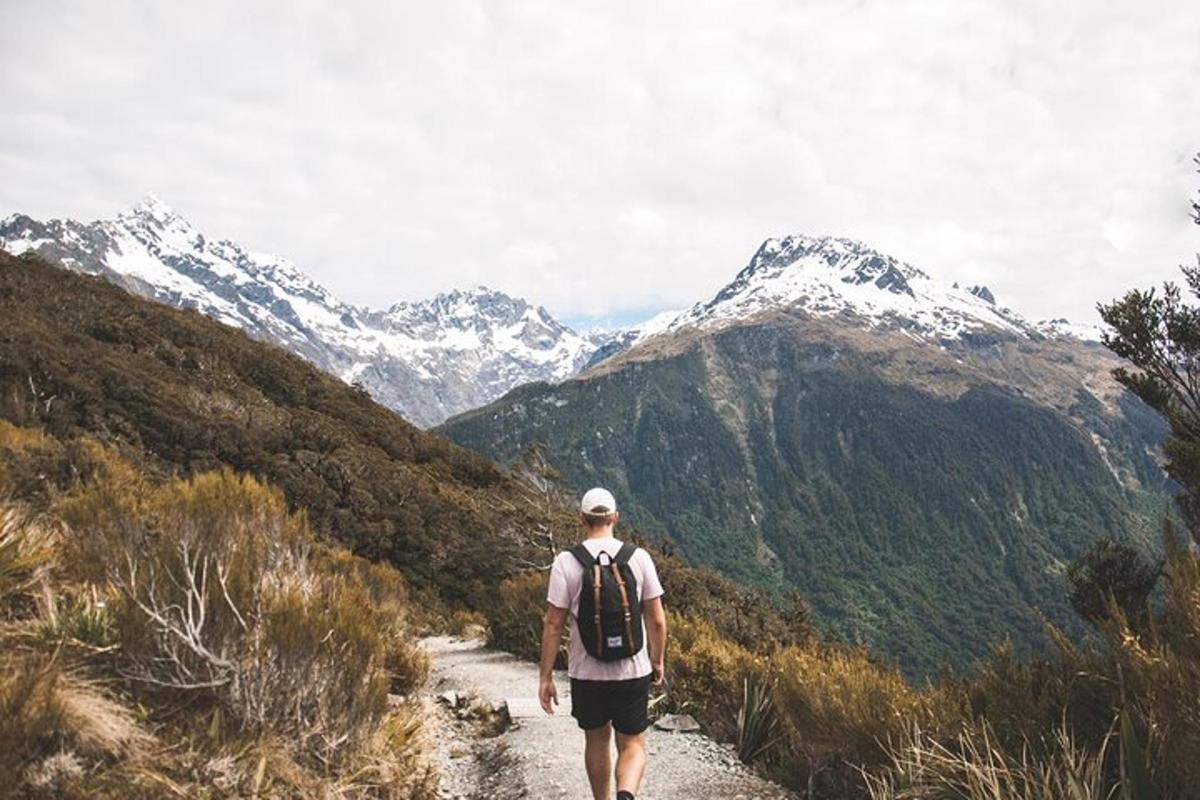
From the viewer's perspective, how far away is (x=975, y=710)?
4742mm

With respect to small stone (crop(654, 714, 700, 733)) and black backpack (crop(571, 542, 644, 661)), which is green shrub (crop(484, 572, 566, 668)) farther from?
black backpack (crop(571, 542, 644, 661))

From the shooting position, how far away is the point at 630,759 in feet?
16.5

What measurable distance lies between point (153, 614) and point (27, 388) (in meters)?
26.8

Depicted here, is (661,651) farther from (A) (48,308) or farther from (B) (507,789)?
(A) (48,308)

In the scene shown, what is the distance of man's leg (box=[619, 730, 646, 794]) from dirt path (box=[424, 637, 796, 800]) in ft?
3.38

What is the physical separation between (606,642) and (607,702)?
1.63 ft

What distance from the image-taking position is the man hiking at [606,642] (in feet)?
15.9

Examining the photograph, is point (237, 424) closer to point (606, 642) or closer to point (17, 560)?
point (17, 560)

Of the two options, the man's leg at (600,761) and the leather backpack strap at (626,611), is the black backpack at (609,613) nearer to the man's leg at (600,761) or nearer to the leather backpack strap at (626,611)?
the leather backpack strap at (626,611)

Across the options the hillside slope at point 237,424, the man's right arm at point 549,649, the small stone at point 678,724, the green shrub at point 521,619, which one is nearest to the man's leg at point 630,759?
the man's right arm at point 549,649

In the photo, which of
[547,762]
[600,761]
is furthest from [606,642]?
[547,762]

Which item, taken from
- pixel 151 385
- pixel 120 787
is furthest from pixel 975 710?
pixel 151 385

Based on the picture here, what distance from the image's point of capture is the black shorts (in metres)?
4.95

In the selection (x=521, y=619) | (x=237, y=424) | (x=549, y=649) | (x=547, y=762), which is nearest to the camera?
(x=549, y=649)
